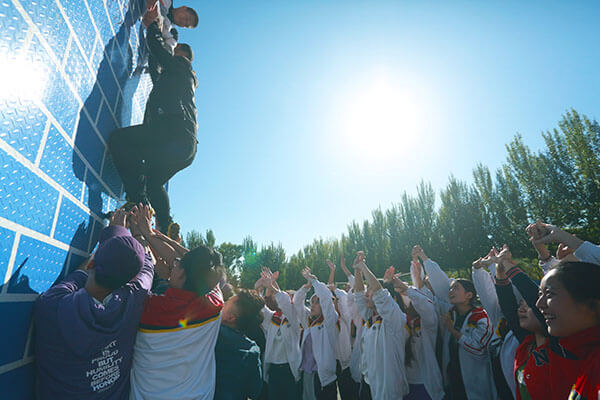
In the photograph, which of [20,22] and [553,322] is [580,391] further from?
[20,22]

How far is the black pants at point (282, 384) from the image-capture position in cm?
498

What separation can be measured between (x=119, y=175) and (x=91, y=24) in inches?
44.8

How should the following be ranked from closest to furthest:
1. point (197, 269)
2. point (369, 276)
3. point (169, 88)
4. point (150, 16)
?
1. point (197, 269)
2. point (169, 88)
3. point (150, 16)
4. point (369, 276)

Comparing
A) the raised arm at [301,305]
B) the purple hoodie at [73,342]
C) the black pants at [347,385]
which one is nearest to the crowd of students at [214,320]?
the purple hoodie at [73,342]

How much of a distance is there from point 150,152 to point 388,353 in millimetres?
3664

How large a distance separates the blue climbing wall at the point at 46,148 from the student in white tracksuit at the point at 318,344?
3.61 m

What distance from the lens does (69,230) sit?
5.65 ft

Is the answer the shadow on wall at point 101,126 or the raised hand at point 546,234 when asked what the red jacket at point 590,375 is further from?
the shadow on wall at point 101,126

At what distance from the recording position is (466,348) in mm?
3377

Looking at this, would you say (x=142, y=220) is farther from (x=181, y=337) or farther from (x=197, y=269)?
(x=181, y=337)

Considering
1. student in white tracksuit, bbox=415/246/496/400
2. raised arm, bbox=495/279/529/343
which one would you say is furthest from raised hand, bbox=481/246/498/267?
student in white tracksuit, bbox=415/246/496/400

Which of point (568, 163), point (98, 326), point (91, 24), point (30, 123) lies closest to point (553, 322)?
point (98, 326)

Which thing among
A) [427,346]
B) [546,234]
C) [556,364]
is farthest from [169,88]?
[427,346]

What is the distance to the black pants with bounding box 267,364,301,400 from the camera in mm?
4984
